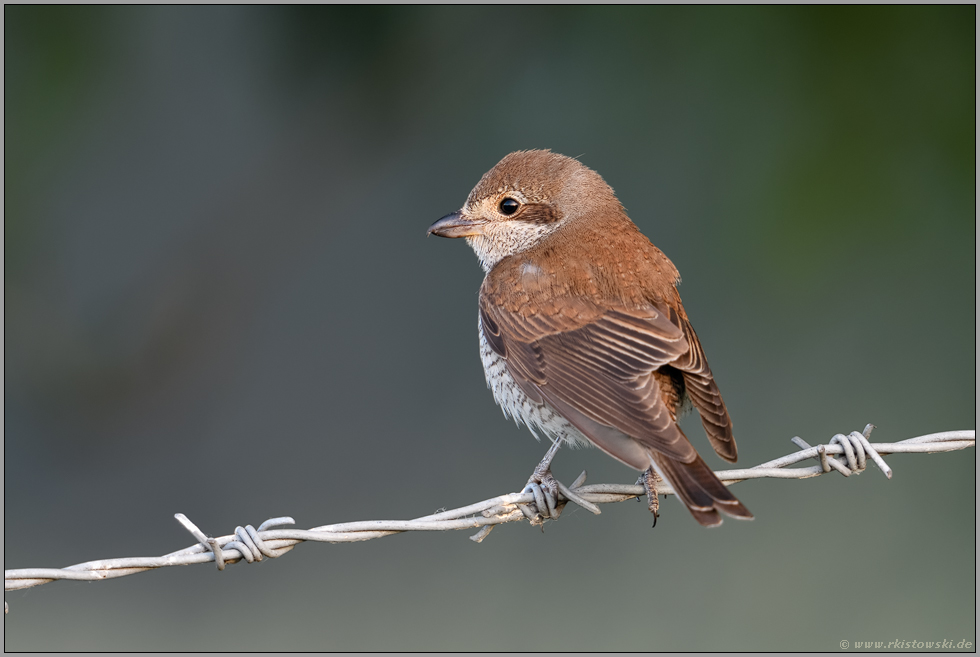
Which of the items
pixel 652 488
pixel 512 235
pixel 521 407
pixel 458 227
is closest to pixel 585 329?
pixel 521 407

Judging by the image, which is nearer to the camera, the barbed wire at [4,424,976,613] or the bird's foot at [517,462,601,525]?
the barbed wire at [4,424,976,613]

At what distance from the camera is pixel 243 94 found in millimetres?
5895

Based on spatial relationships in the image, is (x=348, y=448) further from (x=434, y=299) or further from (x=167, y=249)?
(x=167, y=249)

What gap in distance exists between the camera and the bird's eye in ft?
11.6

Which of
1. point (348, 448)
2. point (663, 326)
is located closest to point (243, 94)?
point (348, 448)

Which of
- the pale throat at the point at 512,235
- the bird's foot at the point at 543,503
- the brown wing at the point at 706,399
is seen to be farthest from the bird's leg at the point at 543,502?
the pale throat at the point at 512,235

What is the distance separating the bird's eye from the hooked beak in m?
0.10

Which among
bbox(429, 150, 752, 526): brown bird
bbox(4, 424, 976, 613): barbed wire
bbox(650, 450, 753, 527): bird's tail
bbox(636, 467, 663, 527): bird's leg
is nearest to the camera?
bbox(4, 424, 976, 613): barbed wire

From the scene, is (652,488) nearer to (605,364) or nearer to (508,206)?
(605,364)

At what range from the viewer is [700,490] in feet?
7.57

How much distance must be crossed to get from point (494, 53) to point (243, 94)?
1.78 m

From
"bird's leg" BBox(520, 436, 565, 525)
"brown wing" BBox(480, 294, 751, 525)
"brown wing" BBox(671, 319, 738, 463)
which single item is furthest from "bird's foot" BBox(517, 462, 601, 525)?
"brown wing" BBox(671, 319, 738, 463)

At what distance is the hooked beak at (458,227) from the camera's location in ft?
11.7

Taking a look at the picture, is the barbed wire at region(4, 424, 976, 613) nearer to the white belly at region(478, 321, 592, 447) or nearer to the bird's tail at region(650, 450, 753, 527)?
the bird's tail at region(650, 450, 753, 527)
